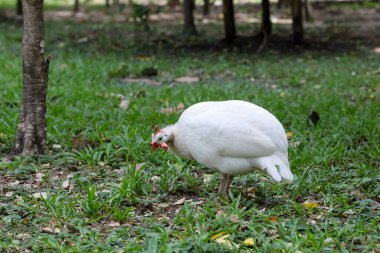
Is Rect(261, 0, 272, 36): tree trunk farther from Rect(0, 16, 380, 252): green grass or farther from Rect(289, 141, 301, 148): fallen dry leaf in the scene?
Rect(289, 141, 301, 148): fallen dry leaf

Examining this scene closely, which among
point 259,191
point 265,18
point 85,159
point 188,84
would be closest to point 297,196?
point 259,191

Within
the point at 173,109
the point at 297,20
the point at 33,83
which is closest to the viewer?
the point at 33,83

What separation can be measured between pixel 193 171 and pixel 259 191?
0.75 meters

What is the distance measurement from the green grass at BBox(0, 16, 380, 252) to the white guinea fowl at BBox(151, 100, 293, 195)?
273mm

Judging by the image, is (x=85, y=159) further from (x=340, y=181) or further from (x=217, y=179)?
(x=340, y=181)

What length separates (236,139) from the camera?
13.9 feet

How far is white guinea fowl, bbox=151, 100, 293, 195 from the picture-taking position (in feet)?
13.9

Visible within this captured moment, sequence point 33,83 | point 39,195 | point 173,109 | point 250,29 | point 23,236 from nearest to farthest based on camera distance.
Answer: point 23,236
point 39,195
point 33,83
point 173,109
point 250,29

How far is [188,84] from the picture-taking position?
9.07 meters

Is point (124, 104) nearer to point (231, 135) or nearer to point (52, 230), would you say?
point (231, 135)

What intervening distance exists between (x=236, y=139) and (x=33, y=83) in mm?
2134

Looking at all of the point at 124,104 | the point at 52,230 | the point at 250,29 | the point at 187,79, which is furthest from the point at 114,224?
the point at 250,29

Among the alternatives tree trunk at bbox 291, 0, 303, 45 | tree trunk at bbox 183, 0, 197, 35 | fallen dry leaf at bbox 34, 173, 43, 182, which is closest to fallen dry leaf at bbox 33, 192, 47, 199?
fallen dry leaf at bbox 34, 173, 43, 182

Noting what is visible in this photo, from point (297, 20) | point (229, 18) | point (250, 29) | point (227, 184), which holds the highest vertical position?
point (229, 18)
